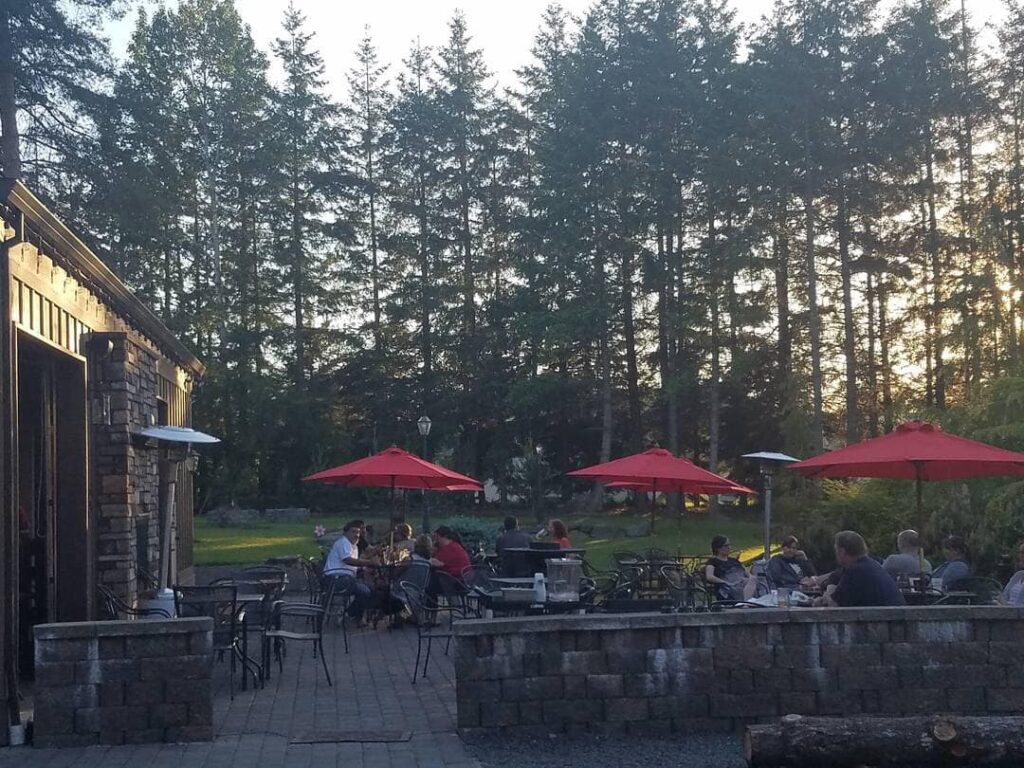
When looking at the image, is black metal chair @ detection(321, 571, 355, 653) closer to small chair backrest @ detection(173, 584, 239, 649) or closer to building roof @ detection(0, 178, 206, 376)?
small chair backrest @ detection(173, 584, 239, 649)

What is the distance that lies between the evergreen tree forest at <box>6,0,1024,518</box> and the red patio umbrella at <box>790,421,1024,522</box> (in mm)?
11504

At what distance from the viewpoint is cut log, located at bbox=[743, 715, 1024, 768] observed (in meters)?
6.34

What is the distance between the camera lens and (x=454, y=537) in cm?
1435

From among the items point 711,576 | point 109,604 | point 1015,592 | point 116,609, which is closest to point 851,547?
point 1015,592

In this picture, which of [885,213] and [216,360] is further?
[216,360]

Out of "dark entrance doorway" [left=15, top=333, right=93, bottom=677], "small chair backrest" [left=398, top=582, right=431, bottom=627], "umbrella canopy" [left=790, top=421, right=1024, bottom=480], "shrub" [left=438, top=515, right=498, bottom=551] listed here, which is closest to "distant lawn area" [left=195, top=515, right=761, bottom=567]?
"shrub" [left=438, top=515, right=498, bottom=551]

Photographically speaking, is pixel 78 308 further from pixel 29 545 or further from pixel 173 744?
pixel 173 744

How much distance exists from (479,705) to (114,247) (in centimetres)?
2610

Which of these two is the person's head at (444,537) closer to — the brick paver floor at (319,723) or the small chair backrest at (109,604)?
the brick paver floor at (319,723)

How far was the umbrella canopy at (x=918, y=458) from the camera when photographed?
1035 cm

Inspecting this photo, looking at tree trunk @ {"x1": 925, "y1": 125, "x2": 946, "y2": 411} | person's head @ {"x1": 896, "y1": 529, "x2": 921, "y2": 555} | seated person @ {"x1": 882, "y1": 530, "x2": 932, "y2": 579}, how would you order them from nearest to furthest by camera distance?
seated person @ {"x1": 882, "y1": 530, "x2": 932, "y2": 579}
person's head @ {"x1": 896, "y1": 529, "x2": 921, "y2": 555}
tree trunk @ {"x1": 925, "y1": 125, "x2": 946, "y2": 411}

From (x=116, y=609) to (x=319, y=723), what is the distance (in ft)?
9.57

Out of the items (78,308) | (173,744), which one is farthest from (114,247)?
(173,744)

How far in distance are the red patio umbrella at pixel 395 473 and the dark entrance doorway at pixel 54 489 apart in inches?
191
